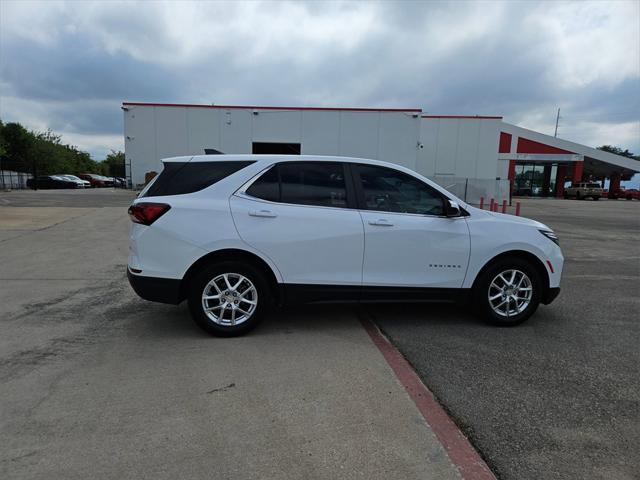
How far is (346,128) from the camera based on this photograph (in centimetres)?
3197

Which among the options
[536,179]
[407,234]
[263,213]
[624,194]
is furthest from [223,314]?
[624,194]

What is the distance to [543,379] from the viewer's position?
12.3 ft

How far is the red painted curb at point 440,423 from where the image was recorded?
2613 millimetres

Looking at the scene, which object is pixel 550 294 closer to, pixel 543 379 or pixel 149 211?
pixel 543 379

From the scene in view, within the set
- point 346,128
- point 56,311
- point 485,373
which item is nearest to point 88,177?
point 346,128

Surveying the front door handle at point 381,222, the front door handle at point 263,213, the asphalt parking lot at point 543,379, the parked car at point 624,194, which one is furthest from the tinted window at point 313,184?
the parked car at point 624,194

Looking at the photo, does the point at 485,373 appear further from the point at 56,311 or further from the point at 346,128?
the point at 346,128

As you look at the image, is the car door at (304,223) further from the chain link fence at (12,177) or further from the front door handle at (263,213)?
the chain link fence at (12,177)

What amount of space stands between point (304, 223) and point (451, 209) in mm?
1588

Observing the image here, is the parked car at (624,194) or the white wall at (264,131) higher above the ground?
the white wall at (264,131)

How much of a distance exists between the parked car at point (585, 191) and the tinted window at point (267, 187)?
159 ft

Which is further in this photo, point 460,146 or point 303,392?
point 460,146

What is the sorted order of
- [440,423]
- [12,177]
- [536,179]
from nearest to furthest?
1. [440,423]
2. [12,177]
3. [536,179]

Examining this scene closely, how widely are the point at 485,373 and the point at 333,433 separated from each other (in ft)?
5.22
